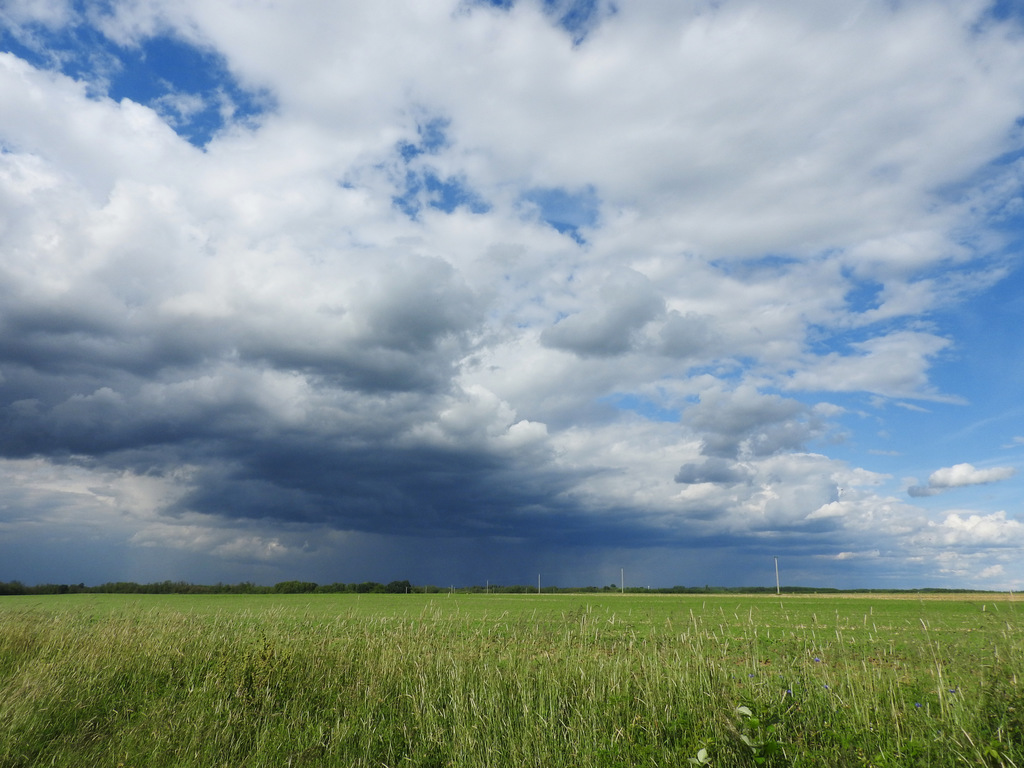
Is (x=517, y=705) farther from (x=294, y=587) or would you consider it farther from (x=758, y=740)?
(x=294, y=587)

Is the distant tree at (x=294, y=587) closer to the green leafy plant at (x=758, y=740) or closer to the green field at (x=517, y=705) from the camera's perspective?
the green field at (x=517, y=705)

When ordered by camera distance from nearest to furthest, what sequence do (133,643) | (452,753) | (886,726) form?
(886,726) < (452,753) < (133,643)

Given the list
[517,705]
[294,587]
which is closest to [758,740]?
[517,705]

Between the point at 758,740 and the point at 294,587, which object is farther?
the point at 294,587

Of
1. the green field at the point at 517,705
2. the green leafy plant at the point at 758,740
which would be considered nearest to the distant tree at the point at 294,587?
the green field at the point at 517,705

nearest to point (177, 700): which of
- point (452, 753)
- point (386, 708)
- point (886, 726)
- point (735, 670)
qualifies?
point (386, 708)

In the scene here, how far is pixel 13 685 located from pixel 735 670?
53.7 ft

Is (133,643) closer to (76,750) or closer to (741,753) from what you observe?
(76,750)

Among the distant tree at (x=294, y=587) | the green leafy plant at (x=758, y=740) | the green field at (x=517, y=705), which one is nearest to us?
the green leafy plant at (x=758, y=740)

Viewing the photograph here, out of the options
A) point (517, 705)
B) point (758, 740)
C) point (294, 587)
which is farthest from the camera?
point (294, 587)

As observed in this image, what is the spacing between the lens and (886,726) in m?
9.29

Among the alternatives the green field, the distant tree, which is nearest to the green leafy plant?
the green field

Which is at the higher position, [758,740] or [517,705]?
[758,740]

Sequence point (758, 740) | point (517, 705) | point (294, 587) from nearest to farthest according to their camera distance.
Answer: point (758, 740) < point (517, 705) < point (294, 587)
